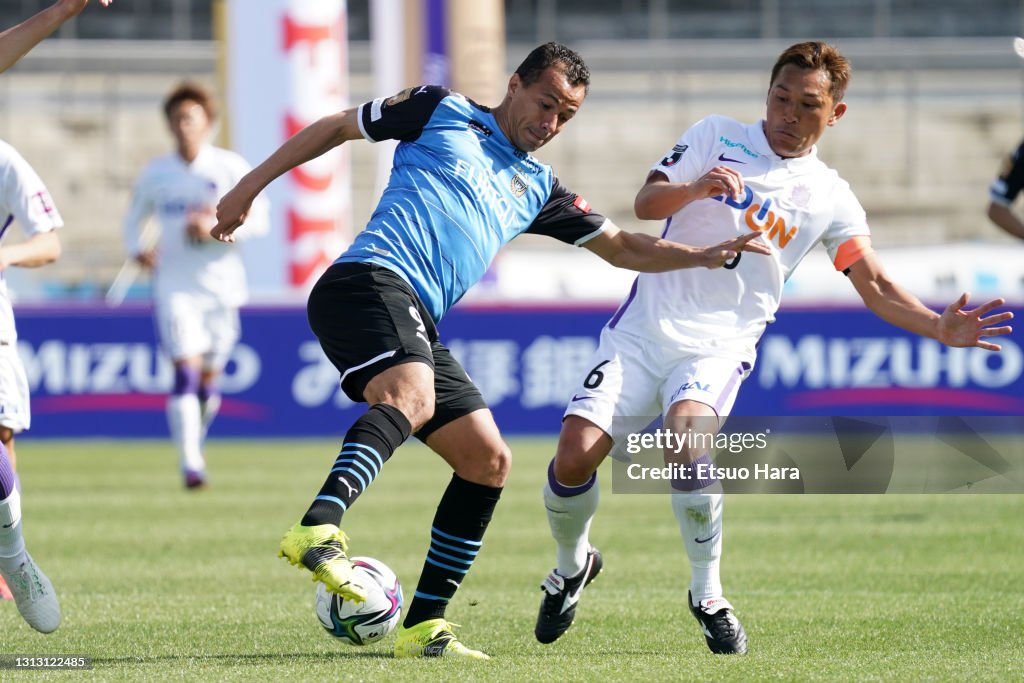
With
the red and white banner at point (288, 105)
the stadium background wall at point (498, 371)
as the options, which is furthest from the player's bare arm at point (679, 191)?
the red and white banner at point (288, 105)

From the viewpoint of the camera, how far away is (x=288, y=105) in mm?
17219

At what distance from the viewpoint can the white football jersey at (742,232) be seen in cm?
586

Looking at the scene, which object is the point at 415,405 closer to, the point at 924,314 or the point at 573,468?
the point at 573,468

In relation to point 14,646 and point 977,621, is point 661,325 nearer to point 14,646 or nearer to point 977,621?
point 977,621

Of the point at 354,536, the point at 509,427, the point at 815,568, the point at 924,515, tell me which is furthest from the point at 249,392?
the point at 815,568

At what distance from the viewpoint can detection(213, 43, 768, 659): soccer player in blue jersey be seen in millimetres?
5008

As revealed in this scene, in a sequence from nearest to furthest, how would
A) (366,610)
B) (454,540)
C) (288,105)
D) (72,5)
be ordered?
(366,610) < (72,5) < (454,540) < (288,105)

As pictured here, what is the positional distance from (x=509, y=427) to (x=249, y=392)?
8.73ft

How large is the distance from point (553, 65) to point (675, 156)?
0.85 m

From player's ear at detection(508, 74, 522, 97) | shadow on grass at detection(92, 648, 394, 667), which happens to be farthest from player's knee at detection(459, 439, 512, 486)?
player's ear at detection(508, 74, 522, 97)

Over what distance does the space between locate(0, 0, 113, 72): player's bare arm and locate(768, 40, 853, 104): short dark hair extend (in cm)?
253

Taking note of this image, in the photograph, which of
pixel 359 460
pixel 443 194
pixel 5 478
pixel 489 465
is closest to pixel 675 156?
pixel 443 194

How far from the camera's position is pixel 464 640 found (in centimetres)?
565

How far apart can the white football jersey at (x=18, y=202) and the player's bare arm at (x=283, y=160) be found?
1.05 meters
